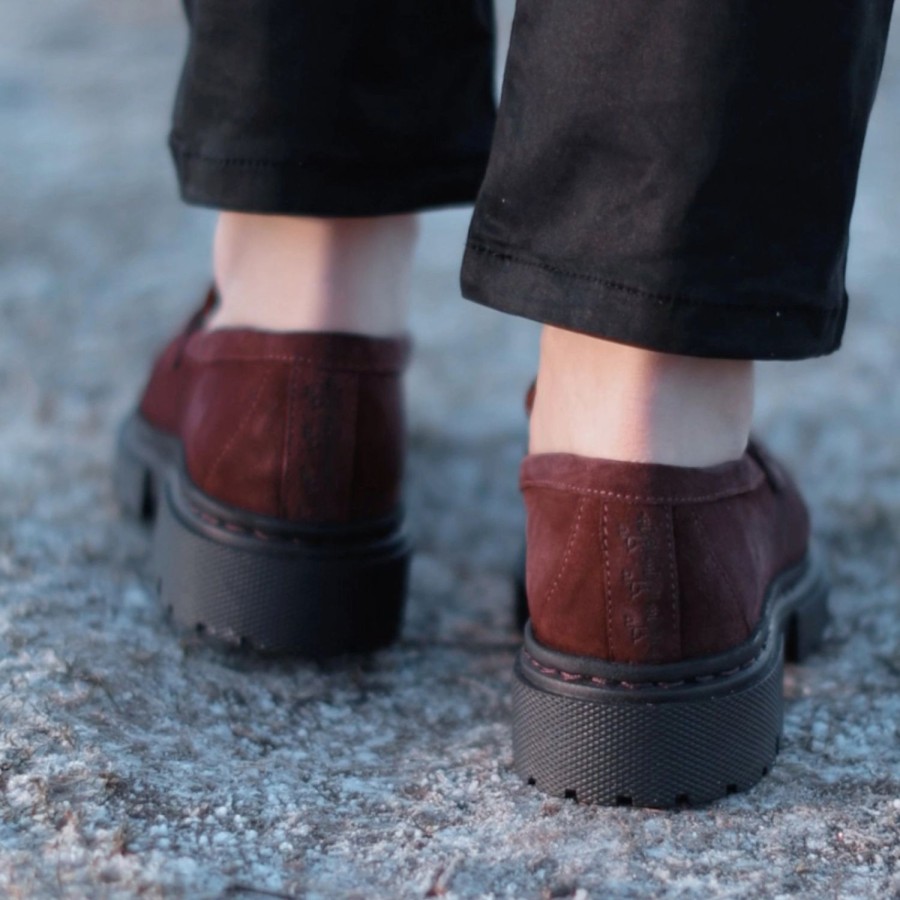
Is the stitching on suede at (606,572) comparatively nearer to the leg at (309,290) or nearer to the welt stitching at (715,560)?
the welt stitching at (715,560)

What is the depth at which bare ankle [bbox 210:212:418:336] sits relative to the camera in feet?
3.98

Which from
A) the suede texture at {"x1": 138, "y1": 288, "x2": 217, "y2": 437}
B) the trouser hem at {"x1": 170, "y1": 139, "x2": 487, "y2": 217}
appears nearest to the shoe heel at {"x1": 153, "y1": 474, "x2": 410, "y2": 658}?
the suede texture at {"x1": 138, "y1": 288, "x2": 217, "y2": 437}

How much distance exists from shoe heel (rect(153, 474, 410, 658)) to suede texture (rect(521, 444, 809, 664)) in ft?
0.77

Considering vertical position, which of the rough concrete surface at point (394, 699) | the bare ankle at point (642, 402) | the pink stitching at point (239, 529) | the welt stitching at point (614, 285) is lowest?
the rough concrete surface at point (394, 699)

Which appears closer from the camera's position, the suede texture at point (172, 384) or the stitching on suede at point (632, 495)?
the stitching on suede at point (632, 495)

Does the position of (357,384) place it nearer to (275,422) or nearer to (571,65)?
(275,422)

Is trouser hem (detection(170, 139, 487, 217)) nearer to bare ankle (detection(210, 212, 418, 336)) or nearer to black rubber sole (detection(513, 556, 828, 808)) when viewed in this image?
bare ankle (detection(210, 212, 418, 336))

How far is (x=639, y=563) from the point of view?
3.27ft

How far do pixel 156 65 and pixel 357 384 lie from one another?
8.88 ft

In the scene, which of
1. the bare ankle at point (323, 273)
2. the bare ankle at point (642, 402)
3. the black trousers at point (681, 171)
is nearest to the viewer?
the black trousers at point (681, 171)

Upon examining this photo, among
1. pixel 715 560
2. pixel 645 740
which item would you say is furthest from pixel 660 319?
pixel 645 740

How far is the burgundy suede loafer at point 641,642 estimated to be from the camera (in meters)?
1.00

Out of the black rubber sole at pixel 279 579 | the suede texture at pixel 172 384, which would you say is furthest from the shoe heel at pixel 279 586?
the suede texture at pixel 172 384

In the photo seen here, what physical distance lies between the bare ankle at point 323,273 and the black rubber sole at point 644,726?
1.18 ft
